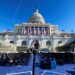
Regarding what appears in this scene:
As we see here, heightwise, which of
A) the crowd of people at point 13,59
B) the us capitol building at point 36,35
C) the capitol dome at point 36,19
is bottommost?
the crowd of people at point 13,59

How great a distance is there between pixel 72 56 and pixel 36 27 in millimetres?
56679

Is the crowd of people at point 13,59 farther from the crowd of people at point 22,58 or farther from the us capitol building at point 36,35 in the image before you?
the us capitol building at point 36,35

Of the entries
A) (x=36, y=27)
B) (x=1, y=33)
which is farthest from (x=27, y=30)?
(x=1, y=33)

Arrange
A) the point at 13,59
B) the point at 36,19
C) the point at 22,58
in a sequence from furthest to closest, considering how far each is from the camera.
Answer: the point at 36,19
the point at 22,58
the point at 13,59

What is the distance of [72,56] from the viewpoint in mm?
31688

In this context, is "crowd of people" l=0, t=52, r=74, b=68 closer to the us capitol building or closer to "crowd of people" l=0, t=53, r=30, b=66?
"crowd of people" l=0, t=53, r=30, b=66

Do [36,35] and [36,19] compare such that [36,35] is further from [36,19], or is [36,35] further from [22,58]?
[22,58]

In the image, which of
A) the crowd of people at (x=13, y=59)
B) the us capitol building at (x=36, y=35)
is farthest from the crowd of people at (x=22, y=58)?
the us capitol building at (x=36, y=35)

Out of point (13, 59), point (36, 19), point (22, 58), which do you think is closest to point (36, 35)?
point (36, 19)

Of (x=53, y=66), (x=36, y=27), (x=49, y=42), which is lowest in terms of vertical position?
(x=53, y=66)

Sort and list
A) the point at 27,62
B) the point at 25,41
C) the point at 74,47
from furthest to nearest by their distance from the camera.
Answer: the point at 25,41 → the point at 74,47 → the point at 27,62

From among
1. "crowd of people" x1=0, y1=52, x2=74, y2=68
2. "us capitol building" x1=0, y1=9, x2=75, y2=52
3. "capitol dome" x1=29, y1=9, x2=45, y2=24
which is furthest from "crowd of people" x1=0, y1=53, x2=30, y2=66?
"capitol dome" x1=29, y1=9, x2=45, y2=24

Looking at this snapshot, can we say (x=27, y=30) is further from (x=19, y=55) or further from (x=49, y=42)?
(x=19, y=55)

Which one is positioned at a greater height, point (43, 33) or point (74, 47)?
point (43, 33)
